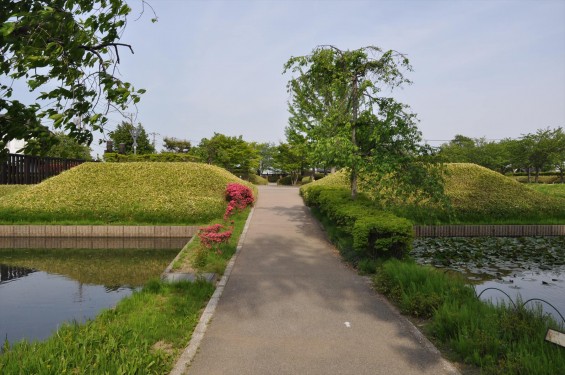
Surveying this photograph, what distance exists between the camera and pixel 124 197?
1798cm

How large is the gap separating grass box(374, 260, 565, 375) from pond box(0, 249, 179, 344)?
568cm

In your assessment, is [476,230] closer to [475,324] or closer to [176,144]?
[475,324]

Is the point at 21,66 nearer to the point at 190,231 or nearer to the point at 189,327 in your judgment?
the point at 189,327

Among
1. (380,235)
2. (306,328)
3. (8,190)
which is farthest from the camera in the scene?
(8,190)

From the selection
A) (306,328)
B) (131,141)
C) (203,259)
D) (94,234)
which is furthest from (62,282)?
(131,141)

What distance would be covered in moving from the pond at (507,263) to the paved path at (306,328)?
284 centimetres

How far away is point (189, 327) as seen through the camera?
538 cm

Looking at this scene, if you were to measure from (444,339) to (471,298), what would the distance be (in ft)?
4.37

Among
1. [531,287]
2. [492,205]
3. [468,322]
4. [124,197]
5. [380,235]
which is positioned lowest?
[531,287]

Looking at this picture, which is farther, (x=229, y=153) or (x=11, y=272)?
(x=229, y=153)

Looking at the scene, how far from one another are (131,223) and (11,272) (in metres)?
5.82

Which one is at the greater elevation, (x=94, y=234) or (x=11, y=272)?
(x=94, y=234)

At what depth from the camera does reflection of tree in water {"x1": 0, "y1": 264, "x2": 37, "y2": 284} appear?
961cm

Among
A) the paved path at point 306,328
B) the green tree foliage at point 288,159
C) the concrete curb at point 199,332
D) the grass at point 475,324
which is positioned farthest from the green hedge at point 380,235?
the green tree foliage at point 288,159
